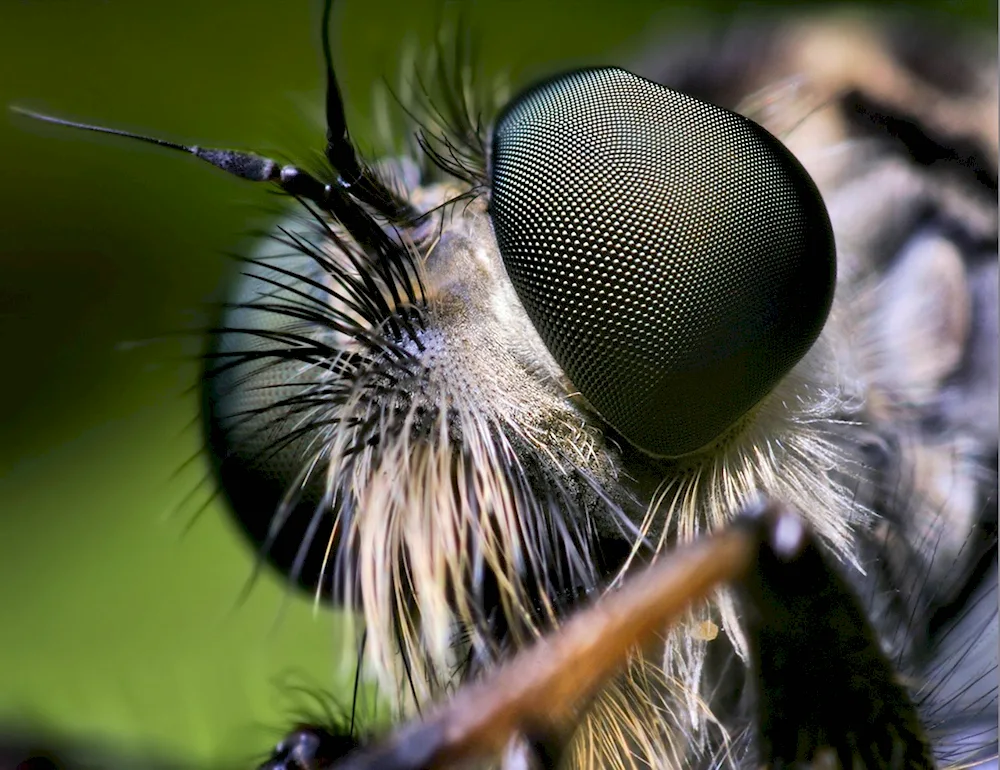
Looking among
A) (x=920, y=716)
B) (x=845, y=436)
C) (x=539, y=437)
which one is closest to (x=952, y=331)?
(x=845, y=436)

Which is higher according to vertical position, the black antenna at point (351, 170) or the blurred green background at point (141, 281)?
the black antenna at point (351, 170)

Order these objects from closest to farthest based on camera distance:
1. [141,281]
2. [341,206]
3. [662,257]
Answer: [662,257] → [341,206] → [141,281]

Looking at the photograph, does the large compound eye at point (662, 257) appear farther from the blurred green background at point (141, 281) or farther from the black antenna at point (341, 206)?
the blurred green background at point (141, 281)

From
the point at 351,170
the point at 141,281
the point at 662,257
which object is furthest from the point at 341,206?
the point at 141,281

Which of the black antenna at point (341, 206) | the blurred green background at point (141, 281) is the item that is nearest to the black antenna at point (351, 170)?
the black antenna at point (341, 206)

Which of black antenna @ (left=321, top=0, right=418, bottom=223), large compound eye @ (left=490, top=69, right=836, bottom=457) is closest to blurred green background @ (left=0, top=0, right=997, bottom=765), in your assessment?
black antenna @ (left=321, top=0, right=418, bottom=223)

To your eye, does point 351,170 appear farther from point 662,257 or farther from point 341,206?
point 662,257
